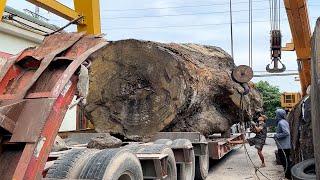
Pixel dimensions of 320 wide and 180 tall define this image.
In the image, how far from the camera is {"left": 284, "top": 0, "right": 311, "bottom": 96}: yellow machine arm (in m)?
9.22

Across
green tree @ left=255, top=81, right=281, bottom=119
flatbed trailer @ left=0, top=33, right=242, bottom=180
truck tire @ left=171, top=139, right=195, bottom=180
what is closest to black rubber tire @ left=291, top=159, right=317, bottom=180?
truck tire @ left=171, top=139, right=195, bottom=180

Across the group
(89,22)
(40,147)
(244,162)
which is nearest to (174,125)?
(89,22)

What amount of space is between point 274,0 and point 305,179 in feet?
18.2

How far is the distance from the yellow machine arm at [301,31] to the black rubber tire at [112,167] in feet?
20.8

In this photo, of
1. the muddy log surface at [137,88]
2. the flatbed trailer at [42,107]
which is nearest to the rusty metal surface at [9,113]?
the flatbed trailer at [42,107]

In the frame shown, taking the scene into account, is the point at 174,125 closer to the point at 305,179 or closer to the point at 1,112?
the point at 305,179

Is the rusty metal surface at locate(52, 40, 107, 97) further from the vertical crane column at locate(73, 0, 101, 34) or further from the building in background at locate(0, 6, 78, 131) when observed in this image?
the building in background at locate(0, 6, 78, 131)

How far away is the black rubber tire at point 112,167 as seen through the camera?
3650 mm

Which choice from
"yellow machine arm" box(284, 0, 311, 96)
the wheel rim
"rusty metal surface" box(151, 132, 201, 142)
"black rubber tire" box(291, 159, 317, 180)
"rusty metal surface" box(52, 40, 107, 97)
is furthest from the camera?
"yellow machine arm" box(284, 0, 311, 96)

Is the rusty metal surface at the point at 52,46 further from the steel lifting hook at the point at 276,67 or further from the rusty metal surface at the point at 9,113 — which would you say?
the steel lifting hook at the point at 276,67

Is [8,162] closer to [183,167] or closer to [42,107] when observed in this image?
[42,107]

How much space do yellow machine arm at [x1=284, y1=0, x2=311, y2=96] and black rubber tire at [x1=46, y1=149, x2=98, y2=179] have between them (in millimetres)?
6658

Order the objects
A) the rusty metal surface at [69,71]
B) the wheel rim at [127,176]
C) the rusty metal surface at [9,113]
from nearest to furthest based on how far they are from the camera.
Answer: the rusty metal surface at [9,113] → the rusty metal surface at [69,71] → the wheel rim at [127,176]

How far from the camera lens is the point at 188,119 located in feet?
26.0
